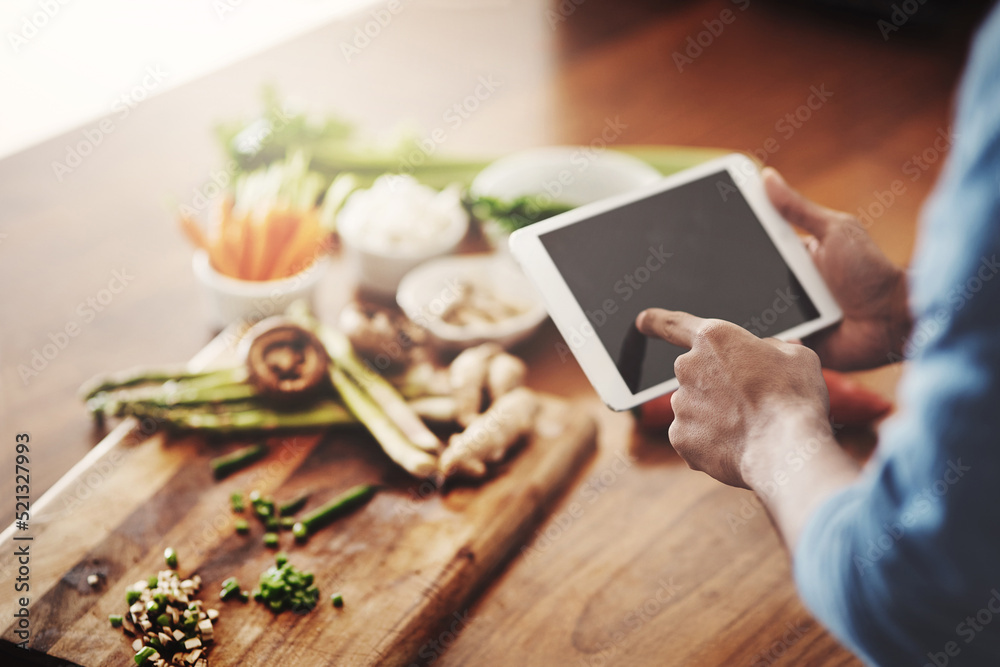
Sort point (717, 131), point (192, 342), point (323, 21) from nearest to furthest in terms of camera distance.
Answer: point (192, 342)
point (717, 131)
point (323, 21)

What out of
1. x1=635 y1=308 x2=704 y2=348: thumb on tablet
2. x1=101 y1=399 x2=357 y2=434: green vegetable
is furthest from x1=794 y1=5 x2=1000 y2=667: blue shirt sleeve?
x1=101 y1=399 x2=357 y2=434: green vegetable

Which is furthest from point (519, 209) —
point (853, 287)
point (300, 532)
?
point (300, 532)

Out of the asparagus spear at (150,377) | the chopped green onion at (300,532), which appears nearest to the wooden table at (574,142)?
the asparagus spear at (150,377)

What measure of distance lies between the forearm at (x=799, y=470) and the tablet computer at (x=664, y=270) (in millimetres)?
210

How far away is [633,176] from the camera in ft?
5.07

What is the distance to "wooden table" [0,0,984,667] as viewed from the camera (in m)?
1.00

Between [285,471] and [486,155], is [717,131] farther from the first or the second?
[285,471]

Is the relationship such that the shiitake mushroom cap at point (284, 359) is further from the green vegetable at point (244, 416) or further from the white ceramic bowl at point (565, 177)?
the white ceramic bowl at point (565, 177)

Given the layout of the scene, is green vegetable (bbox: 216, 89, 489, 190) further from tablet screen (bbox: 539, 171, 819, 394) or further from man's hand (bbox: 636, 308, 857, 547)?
man's hand (bbox: 636, 308, 857, 547)

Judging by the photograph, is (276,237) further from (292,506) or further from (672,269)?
(672,269)

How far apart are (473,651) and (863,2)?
88.6 inches

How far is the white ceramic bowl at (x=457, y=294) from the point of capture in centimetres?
130

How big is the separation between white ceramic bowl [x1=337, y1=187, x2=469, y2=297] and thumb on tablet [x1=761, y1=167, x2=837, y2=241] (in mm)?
586

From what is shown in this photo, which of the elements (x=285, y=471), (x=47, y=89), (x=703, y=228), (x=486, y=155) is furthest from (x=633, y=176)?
(x=47, y=89)
